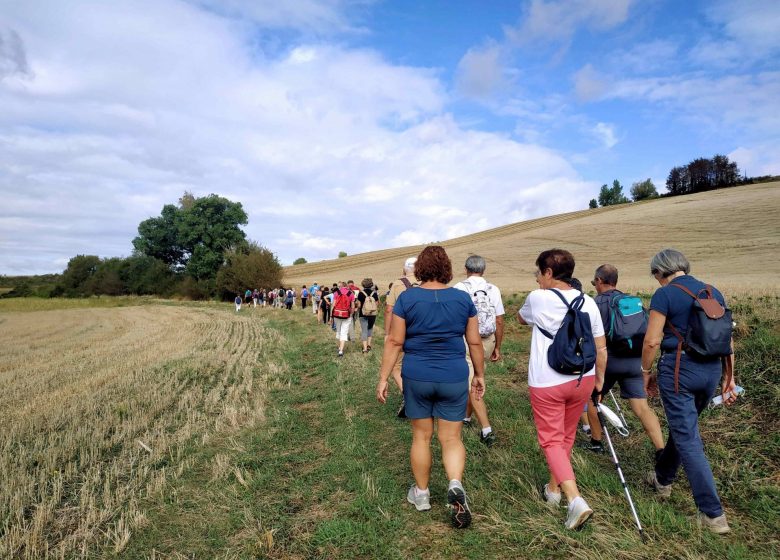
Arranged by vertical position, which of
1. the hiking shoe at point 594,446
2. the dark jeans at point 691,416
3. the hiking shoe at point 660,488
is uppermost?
the dark jeans at point 691,416

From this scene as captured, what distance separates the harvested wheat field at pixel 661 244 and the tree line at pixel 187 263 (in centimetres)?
567

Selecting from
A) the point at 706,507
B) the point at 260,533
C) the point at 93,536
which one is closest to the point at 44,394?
the point at 93,536

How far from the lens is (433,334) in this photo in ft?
11.0

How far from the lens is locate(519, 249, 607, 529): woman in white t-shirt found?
3262 millimetres

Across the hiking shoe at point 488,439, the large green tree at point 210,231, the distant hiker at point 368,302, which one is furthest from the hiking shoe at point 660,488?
the large green tree at point 210,231

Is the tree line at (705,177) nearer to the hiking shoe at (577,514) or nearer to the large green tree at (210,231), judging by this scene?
the large green tree at (210,231)

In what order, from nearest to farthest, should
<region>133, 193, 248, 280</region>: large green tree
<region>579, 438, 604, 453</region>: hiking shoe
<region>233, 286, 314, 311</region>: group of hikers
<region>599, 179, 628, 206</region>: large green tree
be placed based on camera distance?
1. <region>579, 438, 604, 453</region>: hiking shoe
2. <region>233, 286, 314, 311</region>: group of hikers
3. <region>133, 193, 248, 280</region>: large green tree
4. <region>599, 179, 628, 206</region>: large green tree

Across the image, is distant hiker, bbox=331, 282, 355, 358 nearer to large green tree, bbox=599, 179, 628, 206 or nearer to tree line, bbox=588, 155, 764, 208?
tree line, bbox=588, 155, 764, 208

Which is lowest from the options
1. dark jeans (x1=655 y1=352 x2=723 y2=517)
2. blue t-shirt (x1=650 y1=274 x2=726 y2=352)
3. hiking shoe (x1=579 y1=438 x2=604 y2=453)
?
hiking shoe (x1=579 y1=438 x2=604 y2=453)

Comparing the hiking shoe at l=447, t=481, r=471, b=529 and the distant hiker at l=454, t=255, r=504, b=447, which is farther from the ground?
the distant hiker at l=454, t=255, r=504, b=447

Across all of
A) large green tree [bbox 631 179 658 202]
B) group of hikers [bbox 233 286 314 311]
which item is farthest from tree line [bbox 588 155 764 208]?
group of hikers [bbox 233 286 314 311]

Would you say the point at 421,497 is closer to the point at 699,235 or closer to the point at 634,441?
the point at 634,441

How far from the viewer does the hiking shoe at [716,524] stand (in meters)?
3.05

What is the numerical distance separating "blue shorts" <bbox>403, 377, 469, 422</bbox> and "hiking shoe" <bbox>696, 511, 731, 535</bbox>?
1.84m
